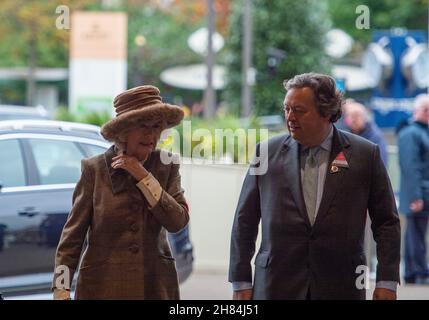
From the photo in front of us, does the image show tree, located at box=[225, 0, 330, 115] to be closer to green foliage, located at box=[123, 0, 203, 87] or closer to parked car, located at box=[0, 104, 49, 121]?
A: parked car, located at box=[0, 104, 49, 121]

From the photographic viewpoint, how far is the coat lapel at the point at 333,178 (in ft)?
16.0

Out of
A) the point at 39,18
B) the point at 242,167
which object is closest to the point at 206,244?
the point at 242,167

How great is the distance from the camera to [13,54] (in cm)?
3916

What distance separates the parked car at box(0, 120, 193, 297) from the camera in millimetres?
8031

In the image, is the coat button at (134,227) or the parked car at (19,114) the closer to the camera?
the coat button at (134,227)

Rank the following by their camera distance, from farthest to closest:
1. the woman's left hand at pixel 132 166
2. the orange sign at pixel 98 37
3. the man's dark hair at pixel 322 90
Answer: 1. the orange sign at pixel 98 37
2. the man's dark hair at pixel 322 90
3. the woman's left hand at pixel 132 166

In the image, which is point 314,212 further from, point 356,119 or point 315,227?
point 356,119

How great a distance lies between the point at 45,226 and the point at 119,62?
10.3 meters

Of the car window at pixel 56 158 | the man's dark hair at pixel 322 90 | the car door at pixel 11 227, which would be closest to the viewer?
the man's dark hair at pixel 322 90

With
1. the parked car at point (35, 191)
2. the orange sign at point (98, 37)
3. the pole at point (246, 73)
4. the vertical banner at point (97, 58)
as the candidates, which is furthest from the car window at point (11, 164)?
the pole at point (246, 73)

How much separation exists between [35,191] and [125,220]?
355 cm

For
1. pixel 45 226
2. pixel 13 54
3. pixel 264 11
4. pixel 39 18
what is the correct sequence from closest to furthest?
pixel 45 226 < pixel 264 11 < pixel 39 18 < pixel 13 54

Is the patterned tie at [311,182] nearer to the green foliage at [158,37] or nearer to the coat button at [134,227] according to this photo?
the coat button at [134,227]

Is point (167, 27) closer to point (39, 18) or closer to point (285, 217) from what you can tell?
point (39, 18)
